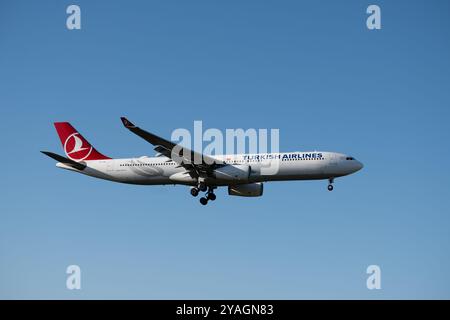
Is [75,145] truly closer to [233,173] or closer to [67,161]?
[67,161]

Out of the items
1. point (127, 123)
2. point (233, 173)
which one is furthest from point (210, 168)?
point (127, 123)

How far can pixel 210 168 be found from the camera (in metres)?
56.6

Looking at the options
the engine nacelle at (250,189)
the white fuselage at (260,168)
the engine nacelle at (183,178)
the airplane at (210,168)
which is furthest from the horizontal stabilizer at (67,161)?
the engine nacelle at (250,189)

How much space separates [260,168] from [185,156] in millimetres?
6489

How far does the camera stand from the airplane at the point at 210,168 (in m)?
55.6

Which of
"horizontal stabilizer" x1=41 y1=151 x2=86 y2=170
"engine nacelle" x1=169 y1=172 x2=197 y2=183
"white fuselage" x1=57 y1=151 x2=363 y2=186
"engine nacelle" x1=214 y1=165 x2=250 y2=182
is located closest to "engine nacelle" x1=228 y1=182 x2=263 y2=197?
"white fuselage" x1=57 y1=151 x2=363 y2=186

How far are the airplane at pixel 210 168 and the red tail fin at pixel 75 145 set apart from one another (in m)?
1.49

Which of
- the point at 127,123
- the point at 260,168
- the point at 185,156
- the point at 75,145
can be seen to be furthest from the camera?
the point at 75,145

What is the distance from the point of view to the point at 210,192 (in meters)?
59.8
